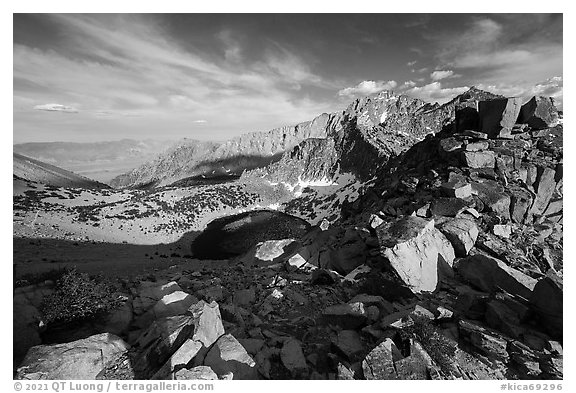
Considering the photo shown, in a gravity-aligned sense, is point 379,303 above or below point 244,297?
above

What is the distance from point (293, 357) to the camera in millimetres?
Answer: 5367

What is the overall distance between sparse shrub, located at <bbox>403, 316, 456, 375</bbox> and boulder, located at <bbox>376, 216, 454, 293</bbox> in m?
2.56

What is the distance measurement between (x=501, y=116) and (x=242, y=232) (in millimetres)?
45135

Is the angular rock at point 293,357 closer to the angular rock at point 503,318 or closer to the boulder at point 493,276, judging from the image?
the angular rock at point 503,318

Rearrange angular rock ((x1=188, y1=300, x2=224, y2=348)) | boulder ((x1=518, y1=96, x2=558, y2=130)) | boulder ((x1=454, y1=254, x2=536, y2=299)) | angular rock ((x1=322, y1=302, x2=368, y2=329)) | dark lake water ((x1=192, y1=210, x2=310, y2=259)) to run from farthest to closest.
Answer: dark lake water ((x1=192, y1=210, x2=310, y2=259)), boulder ((x1=518, y1=96, x2=558, y2=130)), boulder ((x1=454, y1=254, x2=536, y2=299)), angular rock ((x1=322, y1=302, x2=368, y2=329)), angular rock ((x1=188, y1=300, x2=224, y2=348))

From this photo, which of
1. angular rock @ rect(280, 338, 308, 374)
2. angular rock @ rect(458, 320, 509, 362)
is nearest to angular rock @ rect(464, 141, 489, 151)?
angular rock @ rect(458, 320, 509, 362)

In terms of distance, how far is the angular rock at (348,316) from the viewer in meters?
6.26

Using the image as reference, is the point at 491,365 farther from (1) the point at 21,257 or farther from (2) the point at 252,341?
(1) the point at 21,257

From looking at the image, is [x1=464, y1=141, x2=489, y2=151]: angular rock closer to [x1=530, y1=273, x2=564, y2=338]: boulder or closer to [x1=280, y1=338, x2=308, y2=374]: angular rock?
[x1=530, y1=273, x2=564, y2=338]: boulder

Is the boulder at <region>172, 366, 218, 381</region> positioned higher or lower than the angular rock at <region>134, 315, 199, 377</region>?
lower

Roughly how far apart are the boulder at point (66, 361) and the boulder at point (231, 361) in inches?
→ 73.0

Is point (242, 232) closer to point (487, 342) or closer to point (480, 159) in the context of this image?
point (480, 159)

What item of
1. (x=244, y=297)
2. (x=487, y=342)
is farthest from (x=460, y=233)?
(x=244, y=297)

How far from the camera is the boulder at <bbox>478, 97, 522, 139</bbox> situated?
14.3m
